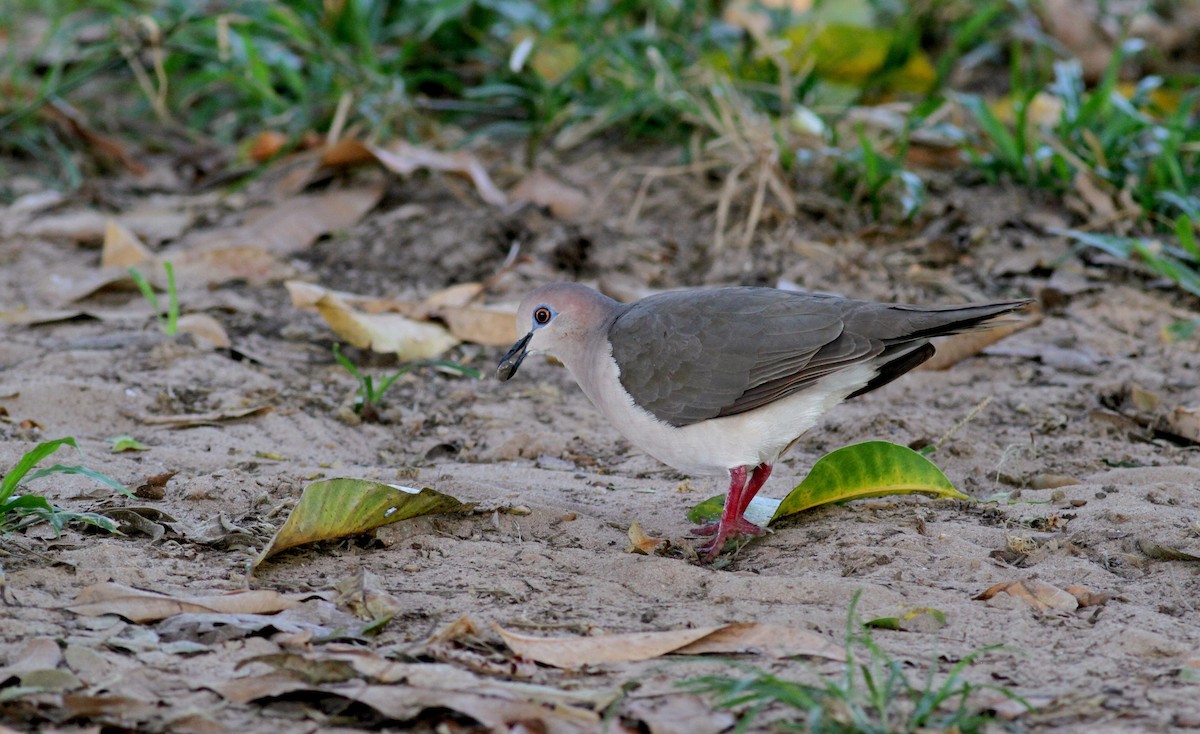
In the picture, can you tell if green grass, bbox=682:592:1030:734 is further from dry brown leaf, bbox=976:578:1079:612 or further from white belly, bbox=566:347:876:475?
white belly, bbox=566:347:876:475

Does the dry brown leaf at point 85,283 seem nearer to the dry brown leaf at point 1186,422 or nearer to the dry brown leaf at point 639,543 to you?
the dry brown leaf at point 639,543

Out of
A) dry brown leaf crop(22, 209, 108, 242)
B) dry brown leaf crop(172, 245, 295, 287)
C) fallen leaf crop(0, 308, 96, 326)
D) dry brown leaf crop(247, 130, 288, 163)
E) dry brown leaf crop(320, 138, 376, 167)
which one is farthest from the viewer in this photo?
dry brown leaf crop(247, 130, 288, 163)

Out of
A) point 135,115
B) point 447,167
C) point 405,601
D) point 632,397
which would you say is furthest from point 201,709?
point 135,115

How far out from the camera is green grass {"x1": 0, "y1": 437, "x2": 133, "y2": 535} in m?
3.20

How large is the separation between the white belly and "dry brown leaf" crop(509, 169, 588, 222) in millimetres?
2983

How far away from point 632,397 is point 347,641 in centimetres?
147

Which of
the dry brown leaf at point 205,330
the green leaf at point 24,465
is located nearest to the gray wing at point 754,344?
the green leaf at point 24,465

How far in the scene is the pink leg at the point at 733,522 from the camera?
3.85 metres

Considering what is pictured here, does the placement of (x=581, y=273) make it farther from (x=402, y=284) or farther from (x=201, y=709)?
(x=201, y=709)

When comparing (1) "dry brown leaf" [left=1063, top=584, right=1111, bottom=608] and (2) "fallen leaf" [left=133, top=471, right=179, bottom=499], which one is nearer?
(1) "dry brown leaf" [left=1063, top=584, right=1111, bottom=608]

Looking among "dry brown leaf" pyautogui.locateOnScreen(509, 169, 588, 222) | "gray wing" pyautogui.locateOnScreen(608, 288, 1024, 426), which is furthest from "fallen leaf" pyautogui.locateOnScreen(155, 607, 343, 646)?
"dry brown leaf" pyautogui.locateOnScreen(509, 169, 588, 222)

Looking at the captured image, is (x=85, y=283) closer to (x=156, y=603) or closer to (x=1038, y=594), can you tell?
(x=156, y=603)

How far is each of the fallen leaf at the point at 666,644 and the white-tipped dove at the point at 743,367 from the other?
0.85 m

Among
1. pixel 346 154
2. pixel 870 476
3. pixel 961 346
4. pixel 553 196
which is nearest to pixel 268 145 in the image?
pixel 346 154
